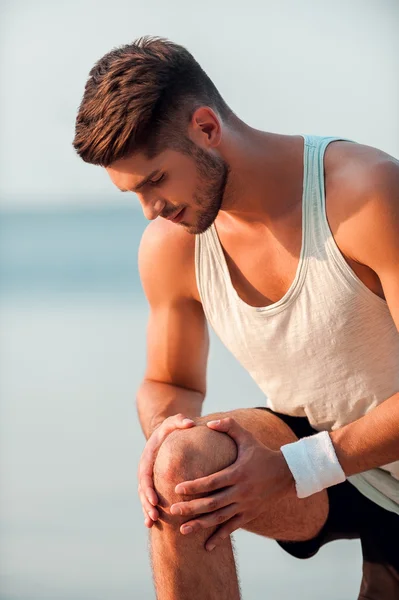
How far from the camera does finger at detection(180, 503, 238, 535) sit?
131cm

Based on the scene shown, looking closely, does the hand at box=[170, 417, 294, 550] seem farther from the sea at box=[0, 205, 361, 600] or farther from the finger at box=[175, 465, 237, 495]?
the sea at box=[0, 205, 361, 600]

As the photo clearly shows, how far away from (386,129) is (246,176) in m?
1.98

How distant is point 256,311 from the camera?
5.12ft

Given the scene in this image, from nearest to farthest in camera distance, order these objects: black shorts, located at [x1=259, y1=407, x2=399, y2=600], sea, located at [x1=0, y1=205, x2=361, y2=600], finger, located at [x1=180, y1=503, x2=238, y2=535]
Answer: finger, located at [x1=180, y1=503, x2=238, y2=535] < black shorts, located at [x1=259, y1=407, x2=399, y2=600] < sea, located at [x1=0, y1=205, x2=361, y2=600]

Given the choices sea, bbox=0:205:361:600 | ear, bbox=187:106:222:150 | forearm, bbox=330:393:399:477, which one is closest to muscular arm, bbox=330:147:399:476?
Result: forearm, bbox=330:393:399:477

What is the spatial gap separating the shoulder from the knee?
13.1 inches

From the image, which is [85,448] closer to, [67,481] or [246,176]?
[67,481]

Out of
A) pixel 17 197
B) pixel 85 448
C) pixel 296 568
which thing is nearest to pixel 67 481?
pixel 85 448

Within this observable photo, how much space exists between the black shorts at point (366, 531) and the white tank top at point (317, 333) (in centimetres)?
3

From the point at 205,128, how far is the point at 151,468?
0.51 metres

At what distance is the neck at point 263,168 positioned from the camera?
4.99 ft

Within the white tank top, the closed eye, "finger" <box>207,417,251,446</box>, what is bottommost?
"finger" <box>207,417,251,446</box>

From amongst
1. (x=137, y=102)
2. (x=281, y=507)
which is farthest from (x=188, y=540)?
(x=137, y=102)

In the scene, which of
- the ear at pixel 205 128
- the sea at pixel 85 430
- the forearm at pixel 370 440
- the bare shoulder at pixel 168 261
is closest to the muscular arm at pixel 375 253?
the forearm at pixel 370 440
